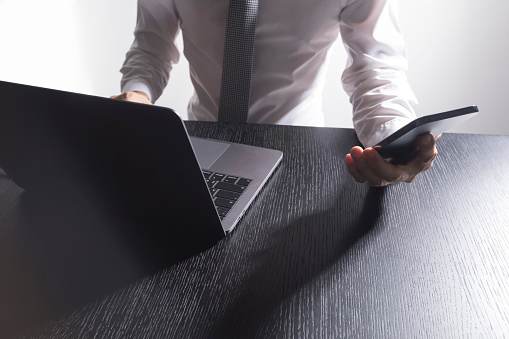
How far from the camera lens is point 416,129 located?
25.1 inches

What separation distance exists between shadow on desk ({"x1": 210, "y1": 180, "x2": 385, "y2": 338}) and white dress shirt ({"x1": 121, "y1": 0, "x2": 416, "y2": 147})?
0.67 feet

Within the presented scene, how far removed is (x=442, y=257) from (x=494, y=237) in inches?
3.6

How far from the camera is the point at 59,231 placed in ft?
2.15

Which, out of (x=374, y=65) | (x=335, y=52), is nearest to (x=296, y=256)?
(x=374, y=65)

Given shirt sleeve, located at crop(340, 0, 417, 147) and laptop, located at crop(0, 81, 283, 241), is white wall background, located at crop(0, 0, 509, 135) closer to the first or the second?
shirt sleeve, located at crop(340, 0, 417, 147)

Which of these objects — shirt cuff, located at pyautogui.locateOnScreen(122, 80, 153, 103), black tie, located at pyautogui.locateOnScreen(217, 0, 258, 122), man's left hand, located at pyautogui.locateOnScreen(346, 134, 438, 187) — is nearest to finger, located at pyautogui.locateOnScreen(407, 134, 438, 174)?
man's left hand, located at pyautogui.locateOnScreen(346, 134, 438, 187)

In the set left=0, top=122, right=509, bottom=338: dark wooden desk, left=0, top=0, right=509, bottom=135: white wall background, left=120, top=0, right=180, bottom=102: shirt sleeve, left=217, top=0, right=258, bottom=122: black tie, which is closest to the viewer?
left=0, top=122, right=509, bottom=338: dark wooden desk

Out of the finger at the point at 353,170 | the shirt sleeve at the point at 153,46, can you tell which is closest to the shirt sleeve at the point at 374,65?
the finger at the point at 353,170

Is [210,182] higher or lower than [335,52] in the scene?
higher

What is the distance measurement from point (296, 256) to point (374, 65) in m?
0.52

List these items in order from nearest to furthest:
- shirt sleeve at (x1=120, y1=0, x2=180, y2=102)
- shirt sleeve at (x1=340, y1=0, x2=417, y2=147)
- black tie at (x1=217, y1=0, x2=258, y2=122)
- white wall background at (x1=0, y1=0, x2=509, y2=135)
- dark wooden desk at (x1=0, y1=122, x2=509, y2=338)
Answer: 1. dark wooden desk at (x1=0, y1=122, x2=509, y2=338)
2. shirt sleeve at (x1=340, y1=0, x2=417, y2=147)
3. black tie at (x1=217, y1=0, x2=258, y2=122)
4. shirt sleeve at (x1=120, y1=0, x2=180, y2=102)
5. white wall background at (x1=0, y1=0, x2=509, y2=135)

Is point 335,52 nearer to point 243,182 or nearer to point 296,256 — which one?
point 243,182

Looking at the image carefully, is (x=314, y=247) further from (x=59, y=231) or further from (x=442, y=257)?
(x=59, y=231)

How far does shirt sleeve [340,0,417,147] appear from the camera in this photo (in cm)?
89
